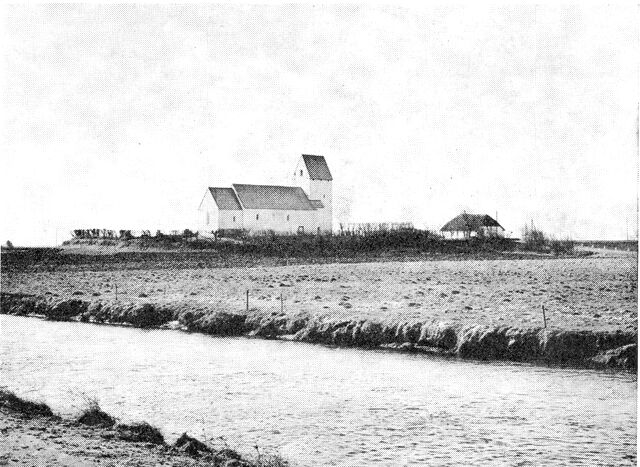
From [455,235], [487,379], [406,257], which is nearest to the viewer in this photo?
[487,379]

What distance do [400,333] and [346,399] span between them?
624 cm

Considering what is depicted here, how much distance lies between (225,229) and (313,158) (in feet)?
56.4

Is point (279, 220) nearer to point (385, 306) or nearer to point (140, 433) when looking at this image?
point (385, 306)

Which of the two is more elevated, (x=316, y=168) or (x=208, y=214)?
(x=316, y=168)

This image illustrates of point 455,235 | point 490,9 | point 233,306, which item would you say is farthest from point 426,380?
point 455,235

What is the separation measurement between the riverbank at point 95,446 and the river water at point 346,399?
31.6 inches

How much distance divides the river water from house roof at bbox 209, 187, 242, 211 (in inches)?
2074

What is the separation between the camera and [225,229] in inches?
2854

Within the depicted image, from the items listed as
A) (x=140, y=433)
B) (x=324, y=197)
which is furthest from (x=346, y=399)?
(x=324, y=197)

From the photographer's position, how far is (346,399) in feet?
44.8

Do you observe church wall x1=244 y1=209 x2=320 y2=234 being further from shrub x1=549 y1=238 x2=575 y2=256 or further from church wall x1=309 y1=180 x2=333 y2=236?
shrub x1=549 y1=238 x2=575 y2=256

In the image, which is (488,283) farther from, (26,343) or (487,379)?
(26,343)

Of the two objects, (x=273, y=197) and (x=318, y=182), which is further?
(x=318, y=182)

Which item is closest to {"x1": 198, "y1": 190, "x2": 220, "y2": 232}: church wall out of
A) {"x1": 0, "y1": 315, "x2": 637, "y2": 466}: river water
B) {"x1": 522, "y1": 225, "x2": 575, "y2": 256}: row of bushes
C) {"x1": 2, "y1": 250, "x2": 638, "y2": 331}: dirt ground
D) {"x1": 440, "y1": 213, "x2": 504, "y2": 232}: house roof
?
{"x1": 440, "y1": 213, "x2": 504, "y2": 232}: house roof
